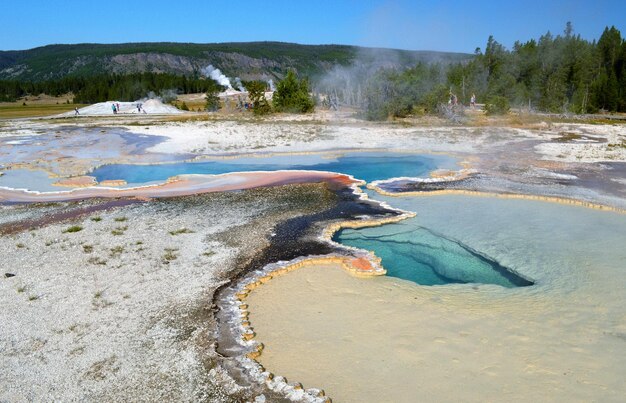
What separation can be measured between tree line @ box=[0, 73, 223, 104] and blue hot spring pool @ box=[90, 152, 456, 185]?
123 ft

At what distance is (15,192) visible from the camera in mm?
13586

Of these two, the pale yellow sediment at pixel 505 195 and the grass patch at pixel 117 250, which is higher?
the pale yellow sediment at pixel 505 195

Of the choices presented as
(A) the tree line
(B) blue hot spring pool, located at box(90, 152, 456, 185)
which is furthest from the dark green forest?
(A) the tree line

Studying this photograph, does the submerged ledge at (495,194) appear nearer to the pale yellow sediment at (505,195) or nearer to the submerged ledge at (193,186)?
the pale yellow sediment at (505,195)

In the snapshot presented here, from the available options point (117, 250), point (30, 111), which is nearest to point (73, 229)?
point (117, 250)

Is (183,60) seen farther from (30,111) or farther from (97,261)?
(97,261)

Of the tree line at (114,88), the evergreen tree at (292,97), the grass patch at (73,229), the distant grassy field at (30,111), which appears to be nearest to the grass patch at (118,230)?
the grass patch at (73,229)

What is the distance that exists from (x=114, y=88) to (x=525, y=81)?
1924 inches

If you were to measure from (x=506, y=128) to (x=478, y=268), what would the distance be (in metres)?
19.1

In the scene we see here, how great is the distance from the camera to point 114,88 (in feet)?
205

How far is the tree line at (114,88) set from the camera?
60.8 m

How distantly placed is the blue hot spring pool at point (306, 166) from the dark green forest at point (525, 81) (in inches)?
468

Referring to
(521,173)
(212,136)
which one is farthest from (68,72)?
(521,173)

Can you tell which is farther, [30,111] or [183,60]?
[183,60]
